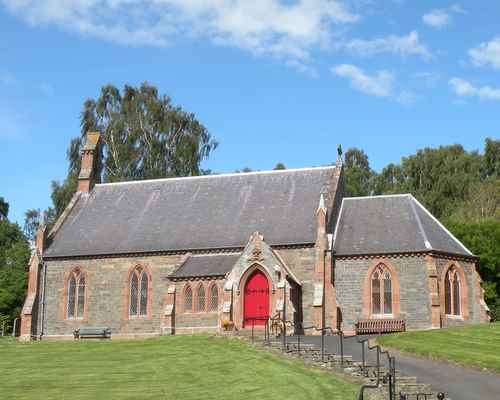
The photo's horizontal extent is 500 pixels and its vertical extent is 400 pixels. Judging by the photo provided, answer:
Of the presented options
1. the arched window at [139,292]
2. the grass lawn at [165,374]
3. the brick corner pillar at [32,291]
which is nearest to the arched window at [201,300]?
the arched window at [139,292]

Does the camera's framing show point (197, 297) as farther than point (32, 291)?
No

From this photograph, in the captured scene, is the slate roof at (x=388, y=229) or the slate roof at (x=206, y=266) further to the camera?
the slate roof at (x=206, y=266)

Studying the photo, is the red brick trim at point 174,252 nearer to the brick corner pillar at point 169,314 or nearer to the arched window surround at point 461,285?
the brick corner pillar at point 169,314

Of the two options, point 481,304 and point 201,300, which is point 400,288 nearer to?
point 481,304

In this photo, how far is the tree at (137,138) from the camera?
66938mm

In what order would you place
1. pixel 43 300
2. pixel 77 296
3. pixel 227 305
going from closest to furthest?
1. pixel 227 305
2. pixel 77 296
3. pixel 43 300

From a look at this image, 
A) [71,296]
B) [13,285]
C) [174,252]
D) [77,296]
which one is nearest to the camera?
[174,252]

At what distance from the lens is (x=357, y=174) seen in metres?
84.3

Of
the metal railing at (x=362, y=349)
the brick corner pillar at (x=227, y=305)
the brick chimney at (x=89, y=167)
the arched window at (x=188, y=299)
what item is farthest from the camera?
the brick chimney at (x=89, y=167)

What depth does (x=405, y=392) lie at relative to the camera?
20.8 metres

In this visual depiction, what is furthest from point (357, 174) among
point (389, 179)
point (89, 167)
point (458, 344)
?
point (458, 344)

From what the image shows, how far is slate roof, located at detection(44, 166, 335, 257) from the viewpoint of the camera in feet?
140

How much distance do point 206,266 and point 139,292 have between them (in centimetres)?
494

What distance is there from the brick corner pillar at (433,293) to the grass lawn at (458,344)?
2989 mm
